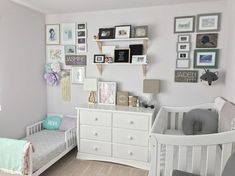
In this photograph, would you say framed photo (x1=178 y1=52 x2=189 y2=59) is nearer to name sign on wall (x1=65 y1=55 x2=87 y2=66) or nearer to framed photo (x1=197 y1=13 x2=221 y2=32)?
framed photo (x1=197 y1=13 x2=221 y2=32)

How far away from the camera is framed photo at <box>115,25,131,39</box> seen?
2.99 metres

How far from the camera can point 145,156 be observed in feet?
9.00

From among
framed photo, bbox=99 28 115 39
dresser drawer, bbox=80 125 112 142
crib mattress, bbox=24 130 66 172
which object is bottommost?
crib mattress, bbox=24 130 66 172

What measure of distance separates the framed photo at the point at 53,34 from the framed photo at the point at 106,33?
80 centimetres

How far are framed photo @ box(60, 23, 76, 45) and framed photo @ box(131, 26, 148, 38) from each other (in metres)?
1.02

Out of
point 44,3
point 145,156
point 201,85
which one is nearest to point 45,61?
point 44,3

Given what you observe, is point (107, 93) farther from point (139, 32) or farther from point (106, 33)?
point (139, 32)

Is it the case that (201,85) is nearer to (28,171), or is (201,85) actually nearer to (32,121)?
(28,171)

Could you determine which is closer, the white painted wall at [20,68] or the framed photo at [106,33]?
the white painted wall at [20,68]

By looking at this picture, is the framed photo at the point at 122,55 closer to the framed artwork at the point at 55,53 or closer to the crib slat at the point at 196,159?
the framed artwork at the point at 55,53

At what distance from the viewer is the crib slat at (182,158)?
1629 millimetres

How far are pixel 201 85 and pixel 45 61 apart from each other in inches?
101

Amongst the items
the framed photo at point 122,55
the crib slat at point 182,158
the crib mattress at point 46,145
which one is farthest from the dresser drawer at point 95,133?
the crib slat at point 182,158

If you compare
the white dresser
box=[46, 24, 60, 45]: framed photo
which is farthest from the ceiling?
the white dresser
